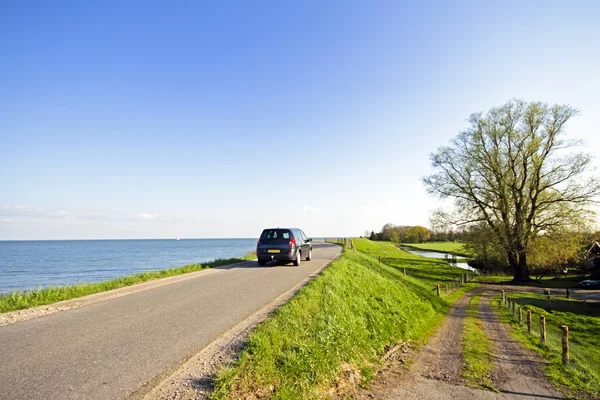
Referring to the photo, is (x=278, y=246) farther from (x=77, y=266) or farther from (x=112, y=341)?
(x=77, y=266)

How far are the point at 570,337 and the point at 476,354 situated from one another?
1126 cm

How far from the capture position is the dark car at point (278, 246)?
16094mm

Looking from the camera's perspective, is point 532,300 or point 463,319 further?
point 532,300

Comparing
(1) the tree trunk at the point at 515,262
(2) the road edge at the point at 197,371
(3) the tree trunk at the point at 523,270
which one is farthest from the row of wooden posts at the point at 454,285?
(2) the road edge at the point at 197,371

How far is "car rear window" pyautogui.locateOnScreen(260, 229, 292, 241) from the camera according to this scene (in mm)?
16672

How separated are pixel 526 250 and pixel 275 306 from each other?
105 feet

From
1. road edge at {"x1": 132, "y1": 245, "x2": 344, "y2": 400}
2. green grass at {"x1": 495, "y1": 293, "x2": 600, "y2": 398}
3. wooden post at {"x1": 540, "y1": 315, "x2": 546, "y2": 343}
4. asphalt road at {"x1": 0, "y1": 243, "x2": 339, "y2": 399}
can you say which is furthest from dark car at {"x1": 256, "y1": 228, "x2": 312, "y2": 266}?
wooden post at {"x1": 540, "y1": 315, "x2": 546, "y2": 343}

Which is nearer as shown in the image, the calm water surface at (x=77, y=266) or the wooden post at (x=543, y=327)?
the wooden post at (x=543, y=327)

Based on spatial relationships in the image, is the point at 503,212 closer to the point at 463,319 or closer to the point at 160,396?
the point at 463,319

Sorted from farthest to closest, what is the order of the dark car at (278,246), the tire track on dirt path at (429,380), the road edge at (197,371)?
the dark car at (278,246) → the tire track on dirt path at (429,380) → the road edge at (197,371)

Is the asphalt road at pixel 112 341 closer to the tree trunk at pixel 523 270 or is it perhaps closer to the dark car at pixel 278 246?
the dark car at pixel 278 246

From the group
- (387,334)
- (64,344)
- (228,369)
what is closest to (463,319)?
(387,334)

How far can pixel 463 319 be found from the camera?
1892cm

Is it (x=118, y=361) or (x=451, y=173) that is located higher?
(x=451, y=173)
